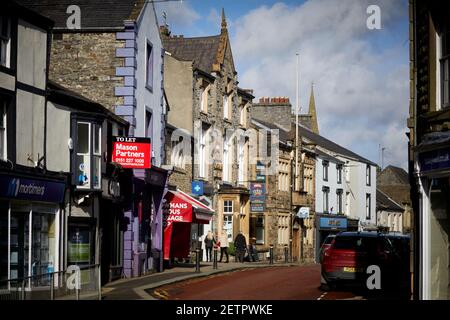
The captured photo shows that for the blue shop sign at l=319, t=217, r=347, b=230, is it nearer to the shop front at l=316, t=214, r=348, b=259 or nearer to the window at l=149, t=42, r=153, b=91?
the shop front at l=316, t=214, r=348, b=259

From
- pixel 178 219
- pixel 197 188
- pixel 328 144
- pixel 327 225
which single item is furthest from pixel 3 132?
pixel 328 144

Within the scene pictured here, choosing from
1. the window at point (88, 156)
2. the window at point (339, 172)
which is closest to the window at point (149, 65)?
the window at point (88, 156)

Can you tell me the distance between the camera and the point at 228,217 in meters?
50.7

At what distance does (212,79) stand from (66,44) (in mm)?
15598

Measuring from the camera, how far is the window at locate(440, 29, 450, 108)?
19.9m

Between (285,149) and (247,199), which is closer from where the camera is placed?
(247,199)

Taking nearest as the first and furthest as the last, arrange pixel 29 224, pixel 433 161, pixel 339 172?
1. pixel 433 161
2. pixel 29 224
3. pixel 339 172

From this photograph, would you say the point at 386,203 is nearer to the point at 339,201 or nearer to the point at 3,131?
the point at 339,201

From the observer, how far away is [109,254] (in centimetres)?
3117

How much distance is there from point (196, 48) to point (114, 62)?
1857cm

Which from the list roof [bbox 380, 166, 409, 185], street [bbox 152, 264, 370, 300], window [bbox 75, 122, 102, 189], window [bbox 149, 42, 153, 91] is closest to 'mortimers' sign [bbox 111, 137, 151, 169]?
window [bbox 75, 122, 102, 189]
